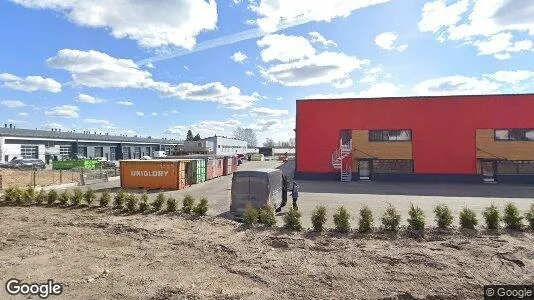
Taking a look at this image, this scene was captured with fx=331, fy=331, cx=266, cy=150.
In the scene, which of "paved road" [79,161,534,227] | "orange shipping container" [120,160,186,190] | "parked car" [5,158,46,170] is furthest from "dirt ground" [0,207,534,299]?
"parked car" [5,158,46,170]

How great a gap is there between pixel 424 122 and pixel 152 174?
2495cm

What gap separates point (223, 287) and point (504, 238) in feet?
28.6

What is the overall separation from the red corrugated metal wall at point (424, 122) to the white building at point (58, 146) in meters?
45.8

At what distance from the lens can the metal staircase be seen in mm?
31719

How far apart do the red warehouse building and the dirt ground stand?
21840mm

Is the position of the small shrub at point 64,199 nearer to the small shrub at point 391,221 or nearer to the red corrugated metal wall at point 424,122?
the small shrub at point 391,221

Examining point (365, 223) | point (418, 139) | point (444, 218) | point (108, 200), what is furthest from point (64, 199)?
point (418, 139)

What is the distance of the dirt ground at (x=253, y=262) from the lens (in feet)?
22.0

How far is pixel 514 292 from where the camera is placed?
6547 millimetres

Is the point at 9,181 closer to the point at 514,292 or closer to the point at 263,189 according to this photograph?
the point at 263,189

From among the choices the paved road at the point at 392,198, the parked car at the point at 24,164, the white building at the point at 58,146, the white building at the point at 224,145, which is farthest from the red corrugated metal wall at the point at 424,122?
the white building at the point at 58,146

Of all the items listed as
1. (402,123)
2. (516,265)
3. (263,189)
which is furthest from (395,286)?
(402,123)

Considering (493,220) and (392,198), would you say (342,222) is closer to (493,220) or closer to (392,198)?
(493,220)

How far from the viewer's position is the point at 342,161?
32219 millimetres
